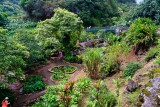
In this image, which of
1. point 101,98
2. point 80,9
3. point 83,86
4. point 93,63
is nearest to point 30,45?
point 93,63

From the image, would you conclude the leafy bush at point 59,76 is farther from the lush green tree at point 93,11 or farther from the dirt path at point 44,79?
the lush green tree at point 93,11

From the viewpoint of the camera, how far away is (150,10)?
69.3ft

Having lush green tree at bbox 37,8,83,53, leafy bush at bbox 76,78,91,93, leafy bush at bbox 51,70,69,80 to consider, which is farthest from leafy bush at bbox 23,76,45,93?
leafy bush at bbox 76,78,91,93

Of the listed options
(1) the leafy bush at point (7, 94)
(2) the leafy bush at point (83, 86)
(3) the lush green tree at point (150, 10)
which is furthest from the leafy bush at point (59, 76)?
(3) the lush green tree at point (150, 10)

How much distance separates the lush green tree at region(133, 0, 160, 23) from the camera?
67.6ft

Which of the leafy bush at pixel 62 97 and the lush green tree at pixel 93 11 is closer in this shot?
the leafy bush at pixel 62 97

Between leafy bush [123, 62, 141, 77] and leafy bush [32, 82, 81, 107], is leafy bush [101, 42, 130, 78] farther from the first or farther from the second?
leafy bush [32, 82, 81, 107]

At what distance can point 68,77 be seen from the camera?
1692 centimetres

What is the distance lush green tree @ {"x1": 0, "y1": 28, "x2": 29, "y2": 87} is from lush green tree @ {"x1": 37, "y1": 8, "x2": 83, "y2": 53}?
527 cm

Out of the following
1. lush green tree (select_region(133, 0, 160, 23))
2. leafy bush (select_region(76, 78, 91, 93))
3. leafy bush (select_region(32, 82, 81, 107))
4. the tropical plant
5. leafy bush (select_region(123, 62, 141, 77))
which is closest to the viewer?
leafy bush (select_region(32, 82, 81, 107))

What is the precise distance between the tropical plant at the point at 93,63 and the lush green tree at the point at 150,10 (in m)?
8.24

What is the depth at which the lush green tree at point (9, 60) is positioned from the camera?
41.5 feet

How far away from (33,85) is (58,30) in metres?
5.59

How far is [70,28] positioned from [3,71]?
8.00 meters
